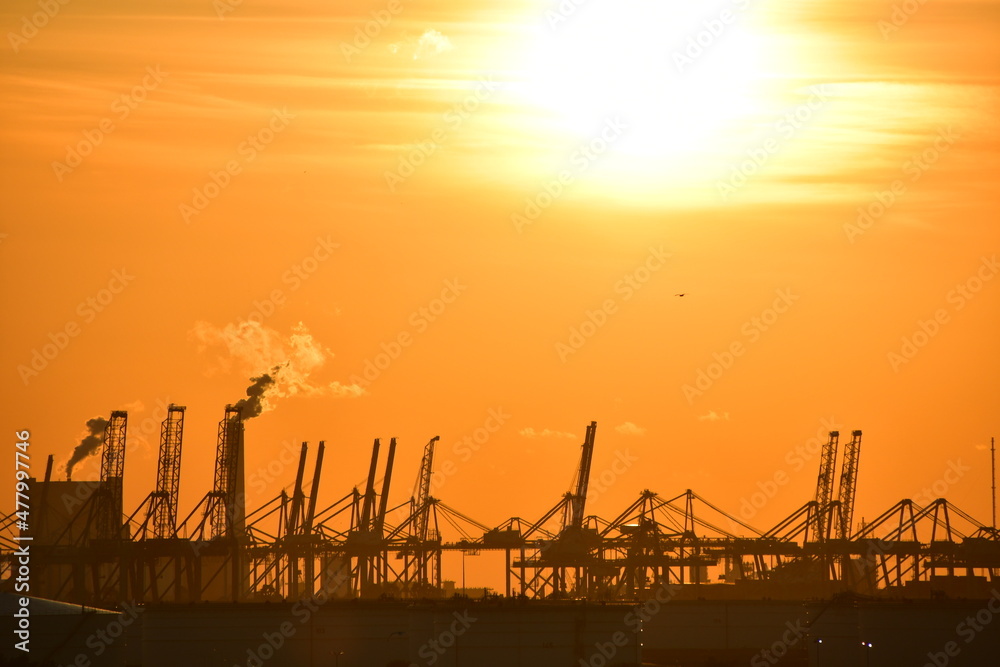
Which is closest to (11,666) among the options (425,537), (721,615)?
(721,615)

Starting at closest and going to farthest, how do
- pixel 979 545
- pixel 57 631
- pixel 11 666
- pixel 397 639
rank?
pixel 11 666, pixel 57 631, pixel 397 639, pixel 979 545

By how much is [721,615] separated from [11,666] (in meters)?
65.7

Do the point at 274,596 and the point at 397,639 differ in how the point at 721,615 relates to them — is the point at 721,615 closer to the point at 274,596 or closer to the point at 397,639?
the point at 397,639

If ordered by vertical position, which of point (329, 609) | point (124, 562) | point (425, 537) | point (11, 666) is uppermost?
point (425, 537)

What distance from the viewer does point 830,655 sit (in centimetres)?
10638

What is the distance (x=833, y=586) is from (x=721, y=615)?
4480cm

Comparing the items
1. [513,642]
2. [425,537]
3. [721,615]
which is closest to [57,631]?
[513,642]

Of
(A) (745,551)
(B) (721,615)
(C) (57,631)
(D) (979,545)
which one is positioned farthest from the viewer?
(A) (745,551)

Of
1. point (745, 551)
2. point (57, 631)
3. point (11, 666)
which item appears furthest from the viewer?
point (745, 551)

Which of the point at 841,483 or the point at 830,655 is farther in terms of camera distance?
the point at 841,483

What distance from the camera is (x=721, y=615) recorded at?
135 metres

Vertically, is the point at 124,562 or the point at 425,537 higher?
the point at 425,537

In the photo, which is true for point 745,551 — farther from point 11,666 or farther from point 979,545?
point 11,666

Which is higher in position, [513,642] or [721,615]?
[721,615]
